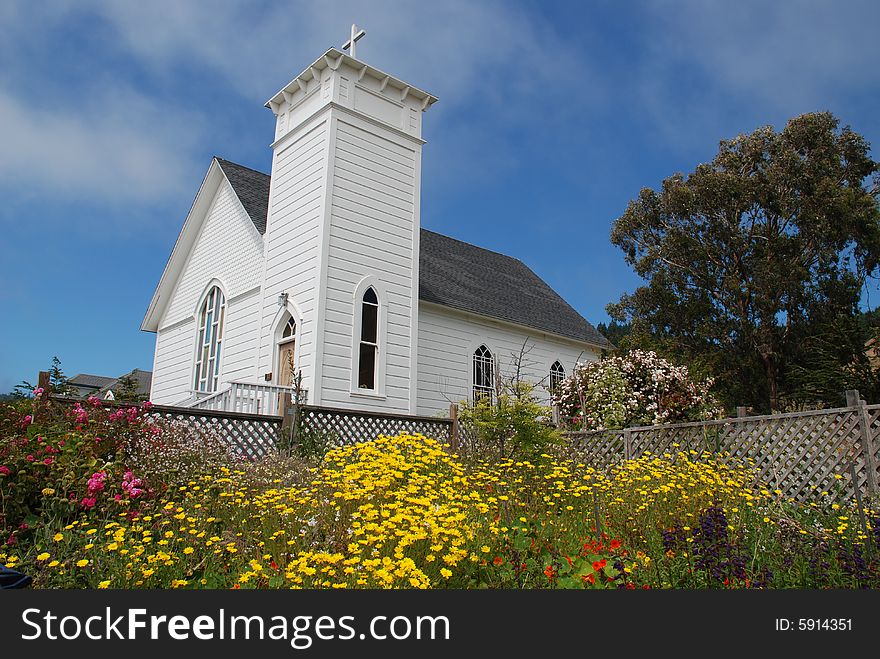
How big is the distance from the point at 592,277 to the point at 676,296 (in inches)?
155

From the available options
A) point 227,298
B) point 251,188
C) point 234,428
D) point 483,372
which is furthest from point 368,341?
point 251,188

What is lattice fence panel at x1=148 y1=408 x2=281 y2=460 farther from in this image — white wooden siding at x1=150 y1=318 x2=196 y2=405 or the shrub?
white wooden siding at x1=150 y1=318 x2=196 y2=405

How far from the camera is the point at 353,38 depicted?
15.7 metres

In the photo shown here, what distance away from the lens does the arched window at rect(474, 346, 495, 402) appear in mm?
17172

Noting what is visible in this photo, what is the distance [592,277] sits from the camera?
2381 cm

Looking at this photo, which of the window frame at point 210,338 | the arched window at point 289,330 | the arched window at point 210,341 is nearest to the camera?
the arched window at point 289,330

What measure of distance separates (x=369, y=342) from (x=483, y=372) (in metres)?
4.45

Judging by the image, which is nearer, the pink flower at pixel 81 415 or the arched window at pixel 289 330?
the pink flower at pixel 81 415

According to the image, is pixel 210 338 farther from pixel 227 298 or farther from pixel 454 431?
pixel 454 431

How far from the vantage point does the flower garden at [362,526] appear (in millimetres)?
4195

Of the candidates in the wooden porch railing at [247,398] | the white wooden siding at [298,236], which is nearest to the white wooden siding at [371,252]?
the white wooden siding at [298,236]

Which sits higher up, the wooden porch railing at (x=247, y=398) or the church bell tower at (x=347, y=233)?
the church bell tower at (x=347, y=233)

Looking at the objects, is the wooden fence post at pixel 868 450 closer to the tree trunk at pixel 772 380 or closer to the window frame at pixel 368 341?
the window frame at pixel 368 341

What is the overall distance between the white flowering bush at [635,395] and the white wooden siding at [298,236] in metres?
5.83
